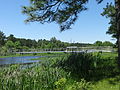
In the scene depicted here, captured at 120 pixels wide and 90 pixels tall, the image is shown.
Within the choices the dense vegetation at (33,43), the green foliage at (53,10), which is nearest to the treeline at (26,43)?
the dense vegetation at (33,43)

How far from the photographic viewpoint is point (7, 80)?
6.27 meters

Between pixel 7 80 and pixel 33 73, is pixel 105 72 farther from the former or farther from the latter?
pixel 7 80

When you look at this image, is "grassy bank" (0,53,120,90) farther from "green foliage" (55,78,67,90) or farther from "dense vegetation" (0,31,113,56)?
"dense vegetation" (0,31,113,56)

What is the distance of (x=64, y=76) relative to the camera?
29.5 ft

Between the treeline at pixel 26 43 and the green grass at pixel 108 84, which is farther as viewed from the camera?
the treeline at pixel 26 43

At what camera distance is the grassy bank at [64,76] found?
6.70 metres


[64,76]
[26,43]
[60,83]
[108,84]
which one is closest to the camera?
[60,83]

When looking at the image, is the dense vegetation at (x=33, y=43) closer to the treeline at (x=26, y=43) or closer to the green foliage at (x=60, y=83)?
the treeline at (x=26, y=43)

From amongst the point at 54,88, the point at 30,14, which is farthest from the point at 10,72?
the point at 30,14

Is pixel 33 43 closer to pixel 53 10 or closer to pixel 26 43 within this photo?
pixel 26 43

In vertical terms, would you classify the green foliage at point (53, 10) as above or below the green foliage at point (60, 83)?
above

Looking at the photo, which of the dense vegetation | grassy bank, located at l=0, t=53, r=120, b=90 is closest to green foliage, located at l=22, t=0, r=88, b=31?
grassy bank, located at l=0, t=53, r=120, b=90

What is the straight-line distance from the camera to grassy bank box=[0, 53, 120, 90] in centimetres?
670

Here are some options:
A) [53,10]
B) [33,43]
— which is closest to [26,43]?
[33,43]
